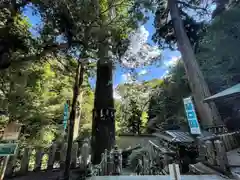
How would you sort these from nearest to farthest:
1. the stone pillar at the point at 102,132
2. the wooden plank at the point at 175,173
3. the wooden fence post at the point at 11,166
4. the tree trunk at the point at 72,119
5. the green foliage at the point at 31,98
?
→ 1. the wooden plank at the point at 175,173
2. the tree trunk at the point at 72,119
3. the wooden fence post at the point at 11,166
4. the stone pillar at the point at 102,132
5. the green foliage at the point at 31,98

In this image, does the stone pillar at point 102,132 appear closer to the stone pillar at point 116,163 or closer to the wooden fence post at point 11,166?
the stone pillar at point 116,163

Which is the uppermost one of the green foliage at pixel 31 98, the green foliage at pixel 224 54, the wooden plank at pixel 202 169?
the green foliage at pixel 224 54

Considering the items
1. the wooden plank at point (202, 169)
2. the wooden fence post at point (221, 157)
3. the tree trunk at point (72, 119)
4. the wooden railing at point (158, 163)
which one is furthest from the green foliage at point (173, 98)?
the tree trunk at point (72, 119)

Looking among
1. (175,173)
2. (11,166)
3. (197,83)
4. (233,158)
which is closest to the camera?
(175,173)

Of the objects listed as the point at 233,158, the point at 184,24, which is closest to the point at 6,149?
the point at 233,158

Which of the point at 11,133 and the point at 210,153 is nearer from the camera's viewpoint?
the point at 11,133

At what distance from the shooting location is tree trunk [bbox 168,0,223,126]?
7510 millimetres

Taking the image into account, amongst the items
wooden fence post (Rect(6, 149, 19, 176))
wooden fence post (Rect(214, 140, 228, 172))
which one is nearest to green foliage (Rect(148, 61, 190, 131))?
wooden fence post (Rect(214, 140, 228, 172))

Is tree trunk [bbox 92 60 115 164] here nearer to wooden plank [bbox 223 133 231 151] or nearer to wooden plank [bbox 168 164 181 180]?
wooden plank [bbox 223 133 231 151]

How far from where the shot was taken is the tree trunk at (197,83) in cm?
751

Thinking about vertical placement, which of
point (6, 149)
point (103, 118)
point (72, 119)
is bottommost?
point (6, 149)

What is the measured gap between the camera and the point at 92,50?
636cm

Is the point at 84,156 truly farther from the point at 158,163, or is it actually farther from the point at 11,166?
the point at 158,163

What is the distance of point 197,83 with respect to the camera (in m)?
8.16
